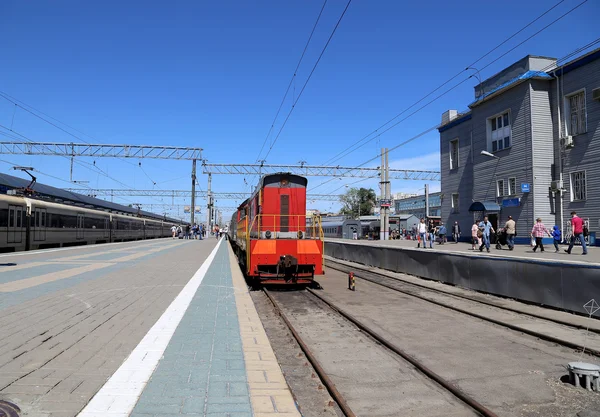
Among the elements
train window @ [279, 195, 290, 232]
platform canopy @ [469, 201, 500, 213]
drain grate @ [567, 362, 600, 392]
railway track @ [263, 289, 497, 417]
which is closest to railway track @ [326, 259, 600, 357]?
drain grate @ [567, 362, 600, 392]

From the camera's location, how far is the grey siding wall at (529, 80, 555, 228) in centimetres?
2473

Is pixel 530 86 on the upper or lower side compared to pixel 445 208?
upper

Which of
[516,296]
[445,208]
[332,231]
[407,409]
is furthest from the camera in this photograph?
[332,231]

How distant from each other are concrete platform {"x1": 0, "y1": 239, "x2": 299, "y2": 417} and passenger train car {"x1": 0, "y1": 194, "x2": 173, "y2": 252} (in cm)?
1406

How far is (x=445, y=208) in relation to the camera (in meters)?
35.1

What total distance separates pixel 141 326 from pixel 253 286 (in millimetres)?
5543

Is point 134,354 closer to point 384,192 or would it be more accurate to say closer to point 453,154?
point 453,154

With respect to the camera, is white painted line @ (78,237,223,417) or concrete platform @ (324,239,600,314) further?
concrete platform @ (324,239,600,314)

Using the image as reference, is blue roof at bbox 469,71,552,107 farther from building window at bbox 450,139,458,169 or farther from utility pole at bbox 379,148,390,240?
utility pole at bbox 379,148,390,240

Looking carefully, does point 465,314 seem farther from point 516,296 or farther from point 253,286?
point 253,286

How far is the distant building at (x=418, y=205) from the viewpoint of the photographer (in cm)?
7481

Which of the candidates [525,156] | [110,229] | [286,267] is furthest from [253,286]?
[110,229]

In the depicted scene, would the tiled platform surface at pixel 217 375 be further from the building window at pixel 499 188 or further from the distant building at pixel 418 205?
the distant building at pixel 418 205

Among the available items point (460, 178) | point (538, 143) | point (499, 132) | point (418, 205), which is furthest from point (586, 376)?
point (418, 205)
